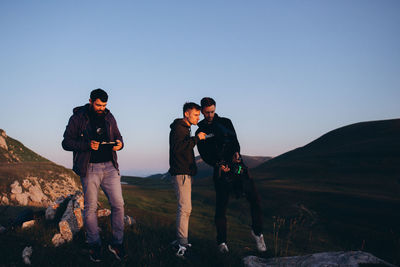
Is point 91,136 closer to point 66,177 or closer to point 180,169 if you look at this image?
point 180,169

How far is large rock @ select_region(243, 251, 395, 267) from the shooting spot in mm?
Answer: 4535

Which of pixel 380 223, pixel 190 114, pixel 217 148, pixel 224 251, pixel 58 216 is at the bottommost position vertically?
pixel 380 223

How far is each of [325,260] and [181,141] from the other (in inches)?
130

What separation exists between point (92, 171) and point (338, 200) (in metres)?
25.9

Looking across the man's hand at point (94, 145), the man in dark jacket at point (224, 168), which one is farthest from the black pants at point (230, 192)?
the man's hand at point (94, 145)

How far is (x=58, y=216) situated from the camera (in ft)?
24.8

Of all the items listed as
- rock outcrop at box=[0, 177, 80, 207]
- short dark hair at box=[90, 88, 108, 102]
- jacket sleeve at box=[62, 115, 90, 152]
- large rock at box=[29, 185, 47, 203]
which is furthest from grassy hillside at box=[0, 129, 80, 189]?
short dark hair at box=[90, 88, 108, 102]

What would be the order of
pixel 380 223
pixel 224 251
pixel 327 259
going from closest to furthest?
pixel 327 259 → pixel 224 251 → pixel 380 223

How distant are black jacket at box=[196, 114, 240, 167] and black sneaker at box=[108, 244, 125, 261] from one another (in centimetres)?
257

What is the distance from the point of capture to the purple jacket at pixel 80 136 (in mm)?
5535

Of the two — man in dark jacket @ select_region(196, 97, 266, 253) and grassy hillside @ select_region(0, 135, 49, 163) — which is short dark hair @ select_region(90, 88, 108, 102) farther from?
grassy hillside @ select_region(0, 135, 49, 163)

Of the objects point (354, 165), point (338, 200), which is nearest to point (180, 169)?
point (338, 200)

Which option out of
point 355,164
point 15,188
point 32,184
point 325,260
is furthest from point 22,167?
point 355,164

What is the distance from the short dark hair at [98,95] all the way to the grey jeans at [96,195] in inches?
50.6
